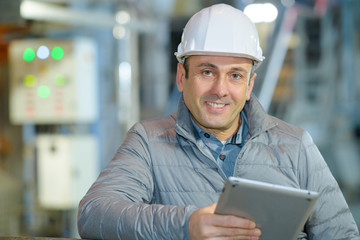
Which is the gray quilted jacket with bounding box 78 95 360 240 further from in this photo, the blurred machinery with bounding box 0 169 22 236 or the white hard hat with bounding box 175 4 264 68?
the blurred machinery with bounding box 0 169 22 236

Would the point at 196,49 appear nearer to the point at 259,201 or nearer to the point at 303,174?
the point at 303,174

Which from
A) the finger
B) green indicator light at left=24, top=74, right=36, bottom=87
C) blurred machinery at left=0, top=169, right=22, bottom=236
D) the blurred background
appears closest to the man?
the finger

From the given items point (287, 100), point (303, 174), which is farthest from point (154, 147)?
point (287, 100)

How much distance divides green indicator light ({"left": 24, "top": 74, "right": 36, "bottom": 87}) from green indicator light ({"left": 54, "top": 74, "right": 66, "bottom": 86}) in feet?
0.69

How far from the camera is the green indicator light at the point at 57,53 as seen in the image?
4.47 meters

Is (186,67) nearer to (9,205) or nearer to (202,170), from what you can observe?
(202,170)

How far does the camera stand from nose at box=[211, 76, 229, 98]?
170 centimetres

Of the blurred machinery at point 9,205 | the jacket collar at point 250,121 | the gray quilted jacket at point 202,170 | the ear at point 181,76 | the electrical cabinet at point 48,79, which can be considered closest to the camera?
the gray quilted jacket at point 202,170

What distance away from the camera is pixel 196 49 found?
171 cm

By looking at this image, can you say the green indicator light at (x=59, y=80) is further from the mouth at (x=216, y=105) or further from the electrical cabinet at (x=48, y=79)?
the mouth at (x=216, y=105)

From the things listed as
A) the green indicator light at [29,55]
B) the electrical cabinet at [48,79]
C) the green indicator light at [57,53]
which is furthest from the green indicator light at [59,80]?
the green indicator light at [29,55]

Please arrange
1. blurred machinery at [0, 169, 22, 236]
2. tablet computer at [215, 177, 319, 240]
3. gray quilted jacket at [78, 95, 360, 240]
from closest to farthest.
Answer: tablet computer at [215, 177, 319, 240] → gray quilted jacket at [78, 95, 360, 240] → blurred machinery at [0, 169, 22, 236]

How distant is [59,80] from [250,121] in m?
3.05

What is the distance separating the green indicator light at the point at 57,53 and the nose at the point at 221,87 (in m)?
3.06
